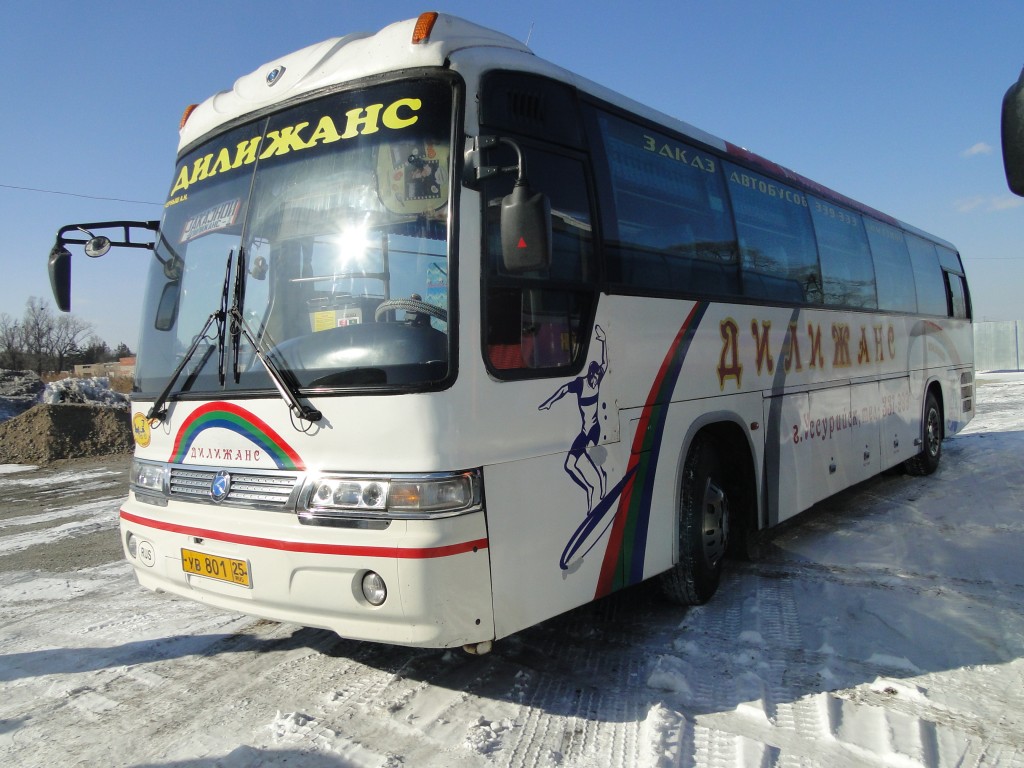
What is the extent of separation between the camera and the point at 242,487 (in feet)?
11.7

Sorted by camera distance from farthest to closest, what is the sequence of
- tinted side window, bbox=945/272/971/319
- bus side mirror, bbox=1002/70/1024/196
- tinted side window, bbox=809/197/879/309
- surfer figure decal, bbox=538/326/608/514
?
tinted side window, bbox=945/272/971/319 → tinted side window, bbox=809/197/879/309 → surfer figure decal, bbox=538/326/608/514 → bus side mirror, bbox=1002/70/1024/196

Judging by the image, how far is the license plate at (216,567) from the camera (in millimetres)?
3484

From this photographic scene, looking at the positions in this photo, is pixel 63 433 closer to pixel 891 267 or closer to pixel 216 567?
pixel 216 567

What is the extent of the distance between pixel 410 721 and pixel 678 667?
4.80 feet

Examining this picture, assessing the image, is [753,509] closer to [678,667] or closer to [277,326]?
[678,667]

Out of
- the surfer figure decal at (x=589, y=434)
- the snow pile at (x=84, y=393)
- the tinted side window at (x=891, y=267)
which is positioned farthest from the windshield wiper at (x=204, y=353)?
the snow pile at (x=84, y=393)

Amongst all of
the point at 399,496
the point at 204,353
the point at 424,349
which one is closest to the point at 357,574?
the point at 399,496

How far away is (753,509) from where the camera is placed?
18.2 ft

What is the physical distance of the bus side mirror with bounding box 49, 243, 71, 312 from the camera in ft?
15.6

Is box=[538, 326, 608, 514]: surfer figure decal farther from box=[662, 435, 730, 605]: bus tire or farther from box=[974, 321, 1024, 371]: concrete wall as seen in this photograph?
box=[974, 321, 1024, 371]: concrete wall

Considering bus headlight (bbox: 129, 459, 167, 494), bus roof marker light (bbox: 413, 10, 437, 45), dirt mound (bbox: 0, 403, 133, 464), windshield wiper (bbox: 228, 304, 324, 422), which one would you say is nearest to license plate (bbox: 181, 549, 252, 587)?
bus headlight (bbox: 129, 459, 167, 494)

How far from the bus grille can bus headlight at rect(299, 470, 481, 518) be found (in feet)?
0.72

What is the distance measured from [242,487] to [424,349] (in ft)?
3.91

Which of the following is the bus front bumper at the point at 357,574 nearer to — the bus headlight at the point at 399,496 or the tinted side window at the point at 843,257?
the bus headlight at the point at 399,496
